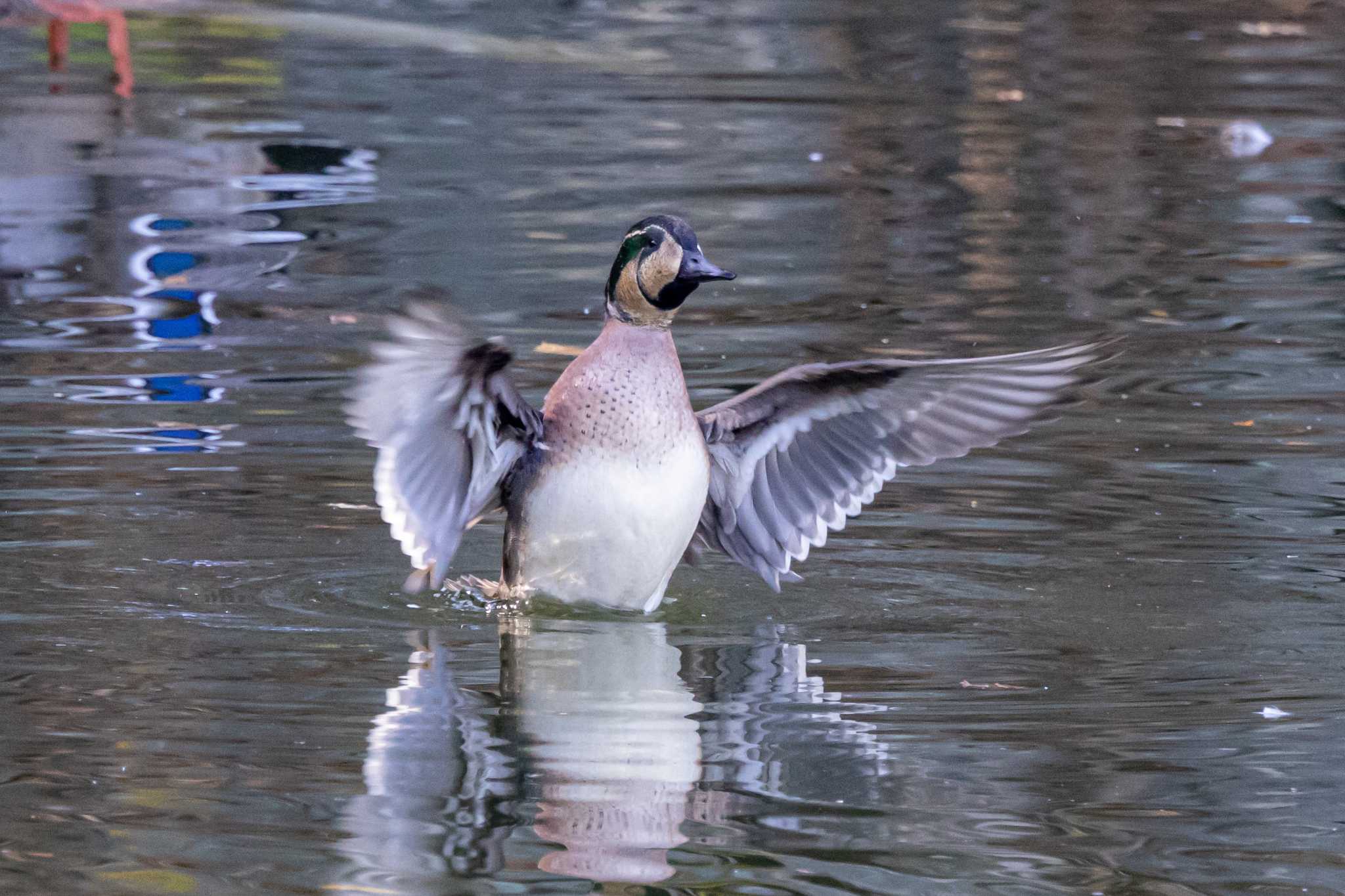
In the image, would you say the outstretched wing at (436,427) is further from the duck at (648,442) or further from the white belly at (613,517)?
the white belly at (613,517)

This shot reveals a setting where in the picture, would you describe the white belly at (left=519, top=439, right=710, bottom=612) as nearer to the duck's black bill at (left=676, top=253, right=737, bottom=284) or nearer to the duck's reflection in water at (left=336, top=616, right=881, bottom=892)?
the duck's reflection in water at (left=336, top=616, right=881, bottom=892)

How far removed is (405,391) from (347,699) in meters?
0.72

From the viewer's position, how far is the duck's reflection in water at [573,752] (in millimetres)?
4141

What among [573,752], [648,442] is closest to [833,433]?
[648,442]

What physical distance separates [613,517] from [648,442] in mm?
209

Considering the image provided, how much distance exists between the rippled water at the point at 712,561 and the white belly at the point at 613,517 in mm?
154

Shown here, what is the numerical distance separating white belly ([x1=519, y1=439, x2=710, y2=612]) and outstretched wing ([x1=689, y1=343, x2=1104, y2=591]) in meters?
0.40

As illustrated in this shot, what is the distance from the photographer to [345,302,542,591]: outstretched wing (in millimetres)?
5152

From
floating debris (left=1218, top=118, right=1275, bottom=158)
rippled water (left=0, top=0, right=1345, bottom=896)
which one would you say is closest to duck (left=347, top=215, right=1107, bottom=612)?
rippled water (left=0, top=0, right=1345, bottom=896)

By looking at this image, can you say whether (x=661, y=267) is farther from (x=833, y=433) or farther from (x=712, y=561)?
(x=712, y=561)

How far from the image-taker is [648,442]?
5895mm

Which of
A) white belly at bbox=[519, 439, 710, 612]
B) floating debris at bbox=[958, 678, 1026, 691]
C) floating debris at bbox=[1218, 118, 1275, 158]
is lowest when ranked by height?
floating debris at bbox=[958, 678, 1026, 691]

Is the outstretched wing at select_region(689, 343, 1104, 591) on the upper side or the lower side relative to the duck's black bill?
lower

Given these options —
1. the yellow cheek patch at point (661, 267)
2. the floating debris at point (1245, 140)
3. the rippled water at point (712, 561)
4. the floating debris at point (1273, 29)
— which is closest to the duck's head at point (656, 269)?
the yellow cheek patch at point (661, 267)
